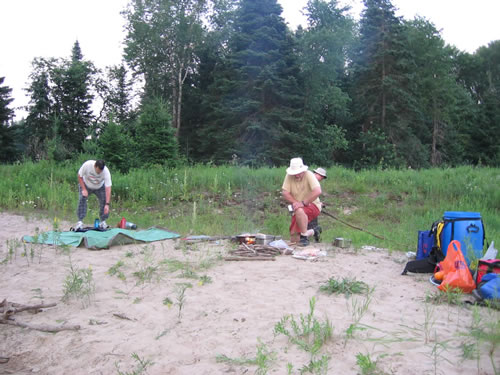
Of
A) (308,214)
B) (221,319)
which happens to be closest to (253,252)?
(308,214)

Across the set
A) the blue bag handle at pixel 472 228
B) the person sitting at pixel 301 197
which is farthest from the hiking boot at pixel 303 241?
the blue bag handle at pixel 472 228

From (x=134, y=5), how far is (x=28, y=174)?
1939 centimetres

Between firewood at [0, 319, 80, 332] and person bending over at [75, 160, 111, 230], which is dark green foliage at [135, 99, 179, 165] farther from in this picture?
firewood at [0, 319, 80, 332]

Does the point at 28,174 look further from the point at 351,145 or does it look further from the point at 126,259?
the point at 351,145

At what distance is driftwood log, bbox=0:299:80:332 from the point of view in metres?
3.52

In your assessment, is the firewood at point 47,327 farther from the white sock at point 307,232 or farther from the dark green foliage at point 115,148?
the dark green foliage at point 115,148

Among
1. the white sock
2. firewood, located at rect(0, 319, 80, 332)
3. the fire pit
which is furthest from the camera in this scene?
the white sock

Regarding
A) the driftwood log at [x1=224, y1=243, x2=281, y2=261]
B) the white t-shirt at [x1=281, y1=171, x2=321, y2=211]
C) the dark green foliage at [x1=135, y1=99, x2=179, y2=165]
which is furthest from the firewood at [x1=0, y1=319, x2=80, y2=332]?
the dark green foliage at [x1=135, y1=99, x2=179, y2=165]

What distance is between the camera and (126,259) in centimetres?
583

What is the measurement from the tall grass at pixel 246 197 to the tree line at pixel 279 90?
9.05 m

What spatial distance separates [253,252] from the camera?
600cm

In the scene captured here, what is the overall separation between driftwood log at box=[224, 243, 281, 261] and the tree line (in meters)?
16.2

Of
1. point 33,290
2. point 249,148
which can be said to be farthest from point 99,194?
point 249,148

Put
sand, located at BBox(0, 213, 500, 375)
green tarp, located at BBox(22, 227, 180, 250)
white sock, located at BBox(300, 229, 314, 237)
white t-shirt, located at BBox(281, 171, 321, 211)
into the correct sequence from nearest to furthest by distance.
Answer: sand, located at BBox(0, 213, 500, 375)
green tarp, located at BBox(22, 227, 180, 250)
white sock, located at BBox(300, 229, 314, 237)
white t-shirt, located at BBox(281, 171, 321, 211)
